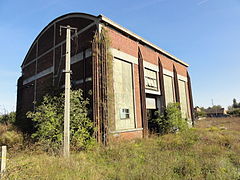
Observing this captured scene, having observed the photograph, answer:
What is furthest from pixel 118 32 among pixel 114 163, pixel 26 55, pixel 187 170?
pixel 26 55

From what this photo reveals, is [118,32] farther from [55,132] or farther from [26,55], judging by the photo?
[26,55]

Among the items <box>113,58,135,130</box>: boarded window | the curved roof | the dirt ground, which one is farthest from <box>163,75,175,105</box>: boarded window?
the dirt ground

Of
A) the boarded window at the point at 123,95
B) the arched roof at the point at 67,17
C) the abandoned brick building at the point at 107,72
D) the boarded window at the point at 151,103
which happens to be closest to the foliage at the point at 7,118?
the abandoned brick building at the point at 107,72

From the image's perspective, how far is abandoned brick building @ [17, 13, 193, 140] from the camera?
36.2 ft

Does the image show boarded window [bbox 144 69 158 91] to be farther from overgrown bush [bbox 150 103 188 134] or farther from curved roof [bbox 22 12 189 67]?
curved roof [bbox 22 12 189 67]

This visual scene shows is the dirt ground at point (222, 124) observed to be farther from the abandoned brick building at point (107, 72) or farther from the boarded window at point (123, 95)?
the boarded window at point (123, 95)

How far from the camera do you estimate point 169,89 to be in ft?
62.3

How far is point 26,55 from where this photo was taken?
20234mm

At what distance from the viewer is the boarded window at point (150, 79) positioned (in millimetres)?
15797

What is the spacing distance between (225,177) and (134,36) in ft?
41.2

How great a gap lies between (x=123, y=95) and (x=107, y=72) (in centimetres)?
251

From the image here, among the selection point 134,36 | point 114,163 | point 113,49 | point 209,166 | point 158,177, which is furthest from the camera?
point 134,36

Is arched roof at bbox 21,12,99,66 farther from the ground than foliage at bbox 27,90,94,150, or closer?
farther from the ground

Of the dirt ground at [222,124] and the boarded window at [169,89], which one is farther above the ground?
the boarded window at [169,89]
